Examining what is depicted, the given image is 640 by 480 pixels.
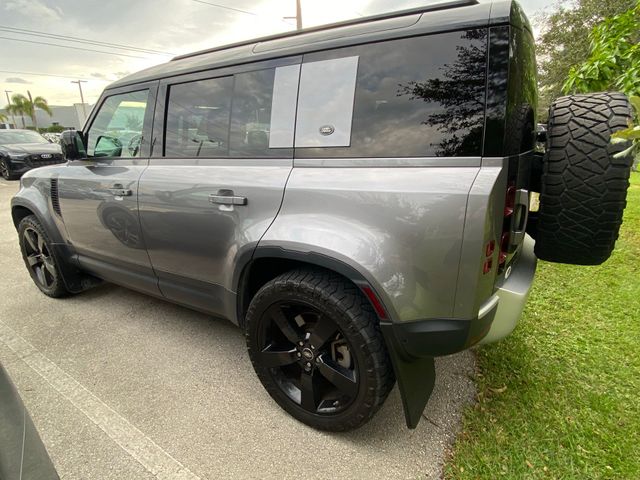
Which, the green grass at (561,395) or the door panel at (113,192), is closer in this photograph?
the green grass at (561,395)

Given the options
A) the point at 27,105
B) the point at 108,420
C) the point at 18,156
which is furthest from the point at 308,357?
the point at 27,105

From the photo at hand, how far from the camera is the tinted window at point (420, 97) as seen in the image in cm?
149

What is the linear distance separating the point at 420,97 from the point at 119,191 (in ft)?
7.23

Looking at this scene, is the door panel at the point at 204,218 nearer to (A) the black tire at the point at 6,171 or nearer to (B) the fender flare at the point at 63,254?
(B) the fender flare at the point at 63,254

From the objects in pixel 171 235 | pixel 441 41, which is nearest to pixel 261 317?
pixel 171 235

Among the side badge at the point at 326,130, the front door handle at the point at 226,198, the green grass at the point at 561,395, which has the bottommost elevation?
the green grass at the point at 561,395

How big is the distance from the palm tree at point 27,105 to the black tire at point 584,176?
63.0m

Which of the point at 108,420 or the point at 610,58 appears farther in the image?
the point at 610,58

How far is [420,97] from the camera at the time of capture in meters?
1.58

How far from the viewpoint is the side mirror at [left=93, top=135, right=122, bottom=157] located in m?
2.92

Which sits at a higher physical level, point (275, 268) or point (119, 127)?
point (119, 127)

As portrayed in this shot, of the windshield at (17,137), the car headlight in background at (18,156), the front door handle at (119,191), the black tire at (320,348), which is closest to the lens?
the black tire at (320,348)

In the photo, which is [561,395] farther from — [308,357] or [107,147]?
[107,147]

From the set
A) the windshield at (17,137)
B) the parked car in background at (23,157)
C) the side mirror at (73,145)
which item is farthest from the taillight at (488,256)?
the windshield at (17,137)
